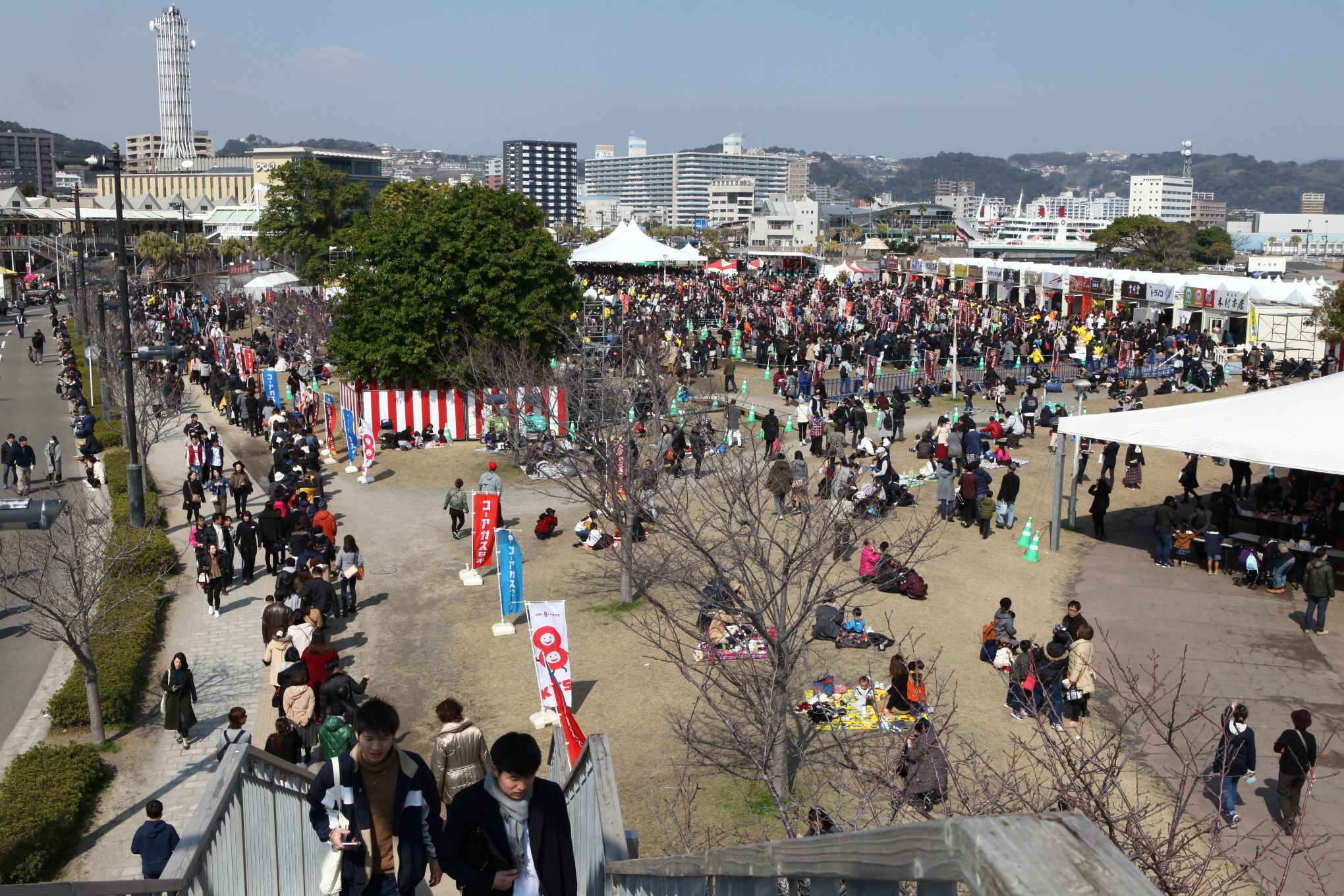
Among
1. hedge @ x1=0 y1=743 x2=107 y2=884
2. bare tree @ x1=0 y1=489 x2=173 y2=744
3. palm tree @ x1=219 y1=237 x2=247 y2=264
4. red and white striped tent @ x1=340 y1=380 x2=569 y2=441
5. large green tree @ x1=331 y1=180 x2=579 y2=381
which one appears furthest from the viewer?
palm tree @ x1=219 y1=237 x2=247 y2=264

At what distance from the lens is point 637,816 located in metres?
9.32

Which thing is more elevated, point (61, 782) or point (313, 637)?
point (313, 637)

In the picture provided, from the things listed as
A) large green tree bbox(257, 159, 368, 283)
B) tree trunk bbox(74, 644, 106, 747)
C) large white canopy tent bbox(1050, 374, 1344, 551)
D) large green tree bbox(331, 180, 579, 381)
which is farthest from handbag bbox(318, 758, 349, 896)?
large green tree bbox(257, 159, 368, 283)

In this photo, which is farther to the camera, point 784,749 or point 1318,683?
point 1318,683

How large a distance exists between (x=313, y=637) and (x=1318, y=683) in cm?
1113

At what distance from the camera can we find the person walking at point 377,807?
4727 mm

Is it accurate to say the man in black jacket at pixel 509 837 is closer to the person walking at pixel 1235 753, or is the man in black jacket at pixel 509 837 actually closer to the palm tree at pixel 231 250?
the person walking at pixel 1235 753

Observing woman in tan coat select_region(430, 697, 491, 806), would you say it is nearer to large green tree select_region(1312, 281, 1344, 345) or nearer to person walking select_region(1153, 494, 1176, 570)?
person walking select_region(1153, 494, 1176, 570)

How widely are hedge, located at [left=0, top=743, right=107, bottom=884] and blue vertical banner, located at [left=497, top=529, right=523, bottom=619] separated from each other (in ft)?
16.1

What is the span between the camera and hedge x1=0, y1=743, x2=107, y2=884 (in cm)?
873

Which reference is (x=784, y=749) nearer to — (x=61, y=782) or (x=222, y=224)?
(x=61, y=782)

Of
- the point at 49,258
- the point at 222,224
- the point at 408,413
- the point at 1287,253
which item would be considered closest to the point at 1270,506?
the point at 408,413

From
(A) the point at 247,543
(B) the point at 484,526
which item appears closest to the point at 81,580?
(A) the point at 247,543

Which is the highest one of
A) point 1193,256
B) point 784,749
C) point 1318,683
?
point 1193,256
